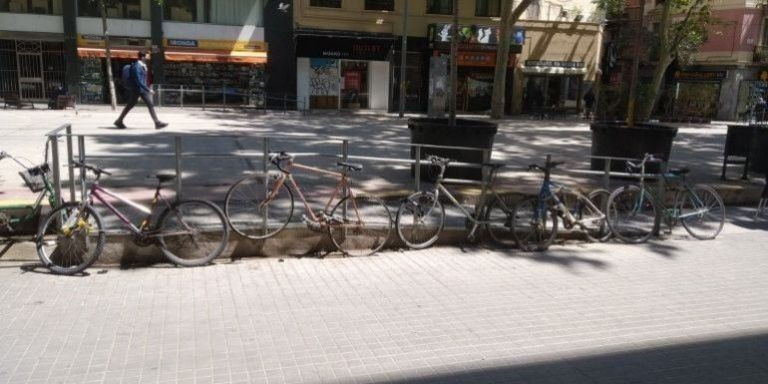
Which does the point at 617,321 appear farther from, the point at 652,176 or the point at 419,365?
the point at 652,176

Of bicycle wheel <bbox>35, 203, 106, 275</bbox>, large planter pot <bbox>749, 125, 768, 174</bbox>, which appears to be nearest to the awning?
large planter pot <bbox>749, 125, 768, 174</bbox>

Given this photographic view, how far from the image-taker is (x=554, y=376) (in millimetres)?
4184

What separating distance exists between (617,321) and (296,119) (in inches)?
760

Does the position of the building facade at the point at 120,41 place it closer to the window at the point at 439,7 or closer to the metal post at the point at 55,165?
the window at the point at 439,7

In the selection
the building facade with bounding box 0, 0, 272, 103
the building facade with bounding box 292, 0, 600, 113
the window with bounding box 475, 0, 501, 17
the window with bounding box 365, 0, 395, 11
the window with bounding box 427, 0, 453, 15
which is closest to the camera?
the building facade with bounding box 0, 0, 272, 103

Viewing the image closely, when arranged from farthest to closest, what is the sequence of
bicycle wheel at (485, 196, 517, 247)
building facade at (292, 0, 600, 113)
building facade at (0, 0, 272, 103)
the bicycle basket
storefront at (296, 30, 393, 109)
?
building facade at (292, 0, 600, 113) < storefront at (296, 30, 393, 109) < building facade at (0, 0, 272, 103) < bicycle wheel at (485, 196, 517, 247) < the bicycle basket

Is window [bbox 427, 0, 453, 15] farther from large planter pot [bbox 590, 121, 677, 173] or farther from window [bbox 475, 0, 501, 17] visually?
large planter pot [bbox 590, 121, 677, 173]

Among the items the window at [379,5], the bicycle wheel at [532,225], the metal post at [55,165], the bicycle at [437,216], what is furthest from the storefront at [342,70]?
the metal post at [55,165]

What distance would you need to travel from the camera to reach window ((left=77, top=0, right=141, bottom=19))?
2741 centimetres

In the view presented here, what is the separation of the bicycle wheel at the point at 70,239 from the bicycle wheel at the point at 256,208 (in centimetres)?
131

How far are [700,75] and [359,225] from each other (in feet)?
117

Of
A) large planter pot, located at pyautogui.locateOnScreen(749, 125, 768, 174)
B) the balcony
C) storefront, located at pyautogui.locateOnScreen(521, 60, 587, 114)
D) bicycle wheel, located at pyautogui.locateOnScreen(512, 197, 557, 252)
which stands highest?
the balcony

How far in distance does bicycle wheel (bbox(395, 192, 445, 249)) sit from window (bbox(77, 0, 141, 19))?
24666 millimetres

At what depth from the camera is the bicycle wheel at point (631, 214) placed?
7926 millimetres
